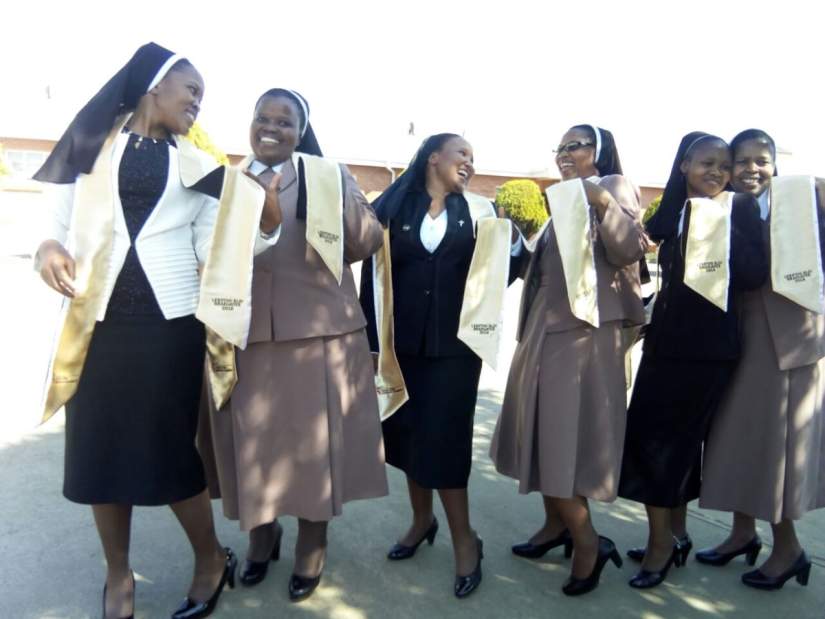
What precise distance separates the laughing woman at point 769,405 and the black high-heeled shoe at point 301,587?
1.87 meters

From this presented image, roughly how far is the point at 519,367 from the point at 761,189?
1.38 metres

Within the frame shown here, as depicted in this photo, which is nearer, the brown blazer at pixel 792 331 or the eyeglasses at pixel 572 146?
the brown blazer at pixel 792 331

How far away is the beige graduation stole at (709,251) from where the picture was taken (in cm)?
285

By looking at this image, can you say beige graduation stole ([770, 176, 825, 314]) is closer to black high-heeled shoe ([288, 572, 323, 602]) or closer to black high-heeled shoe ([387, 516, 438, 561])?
black high-heeled shoe ([387, 516, 438, 561])

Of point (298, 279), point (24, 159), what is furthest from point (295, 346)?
point (24, 159)

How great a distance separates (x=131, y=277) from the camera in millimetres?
2543

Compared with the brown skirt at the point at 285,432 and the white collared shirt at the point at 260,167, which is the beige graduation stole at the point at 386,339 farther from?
the white collared shirt at the point at 260,167

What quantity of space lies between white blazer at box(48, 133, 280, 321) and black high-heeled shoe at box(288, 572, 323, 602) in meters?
1.32

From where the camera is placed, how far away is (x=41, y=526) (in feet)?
11.7

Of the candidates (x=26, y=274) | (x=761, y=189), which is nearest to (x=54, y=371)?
(x=761, y=189)

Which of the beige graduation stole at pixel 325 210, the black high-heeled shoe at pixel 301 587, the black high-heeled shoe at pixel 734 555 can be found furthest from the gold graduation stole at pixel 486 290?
the black high-heeled shoe at pixel 734 555

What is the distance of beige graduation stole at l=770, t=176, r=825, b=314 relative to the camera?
111 inches

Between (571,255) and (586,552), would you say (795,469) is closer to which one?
(586,552)

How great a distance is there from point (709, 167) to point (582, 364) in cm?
108
